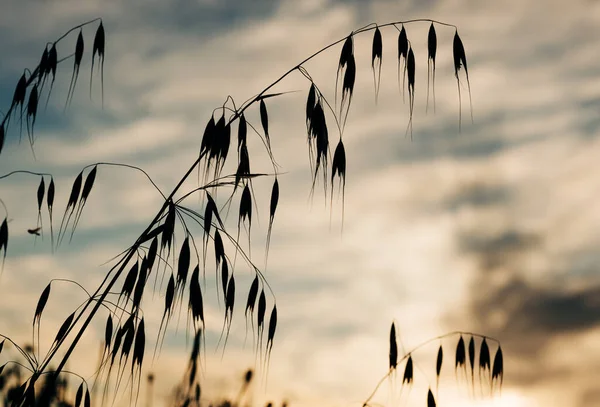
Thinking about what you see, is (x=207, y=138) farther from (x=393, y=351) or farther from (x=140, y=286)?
(x=393, y=351)

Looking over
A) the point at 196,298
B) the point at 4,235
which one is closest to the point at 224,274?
the point at 196,298

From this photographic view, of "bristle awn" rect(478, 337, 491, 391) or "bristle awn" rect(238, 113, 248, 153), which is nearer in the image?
"bristle awn" rect(238, 113, 248, 153)

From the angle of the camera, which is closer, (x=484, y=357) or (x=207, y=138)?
(x=207, y=138)

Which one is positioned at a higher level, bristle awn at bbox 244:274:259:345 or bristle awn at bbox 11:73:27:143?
bristle awn at bbox 11:73:27:143

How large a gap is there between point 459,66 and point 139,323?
59.3 inches

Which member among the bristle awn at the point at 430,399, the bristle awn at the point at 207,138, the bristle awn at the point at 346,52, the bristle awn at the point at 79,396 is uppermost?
the bristle awn at the point at 346,52

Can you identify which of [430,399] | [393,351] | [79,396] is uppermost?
[393,351]

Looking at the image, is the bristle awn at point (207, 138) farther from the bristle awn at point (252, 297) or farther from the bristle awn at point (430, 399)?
the bristle awn at point (430, 399)

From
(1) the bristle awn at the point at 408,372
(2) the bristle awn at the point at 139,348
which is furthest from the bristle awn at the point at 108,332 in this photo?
(1) the bristle awn at the point at 408,372

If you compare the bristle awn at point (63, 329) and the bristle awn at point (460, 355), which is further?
the bristle awn at point (460, 355)

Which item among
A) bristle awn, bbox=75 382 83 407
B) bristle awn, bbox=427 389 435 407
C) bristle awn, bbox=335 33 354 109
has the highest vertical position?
bristle awn, bbox=335 33 354 109

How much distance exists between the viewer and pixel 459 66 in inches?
102

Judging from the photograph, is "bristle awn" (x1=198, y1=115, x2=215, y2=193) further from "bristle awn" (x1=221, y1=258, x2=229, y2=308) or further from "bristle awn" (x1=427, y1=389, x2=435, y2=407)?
"bristle awn" (x1=427, y1=389, x2=435, y2=407)

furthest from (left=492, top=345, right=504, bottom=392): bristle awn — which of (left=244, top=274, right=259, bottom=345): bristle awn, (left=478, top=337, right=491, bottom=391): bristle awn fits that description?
(left=244, top=274, right=259, bottom=345): bristle awn
